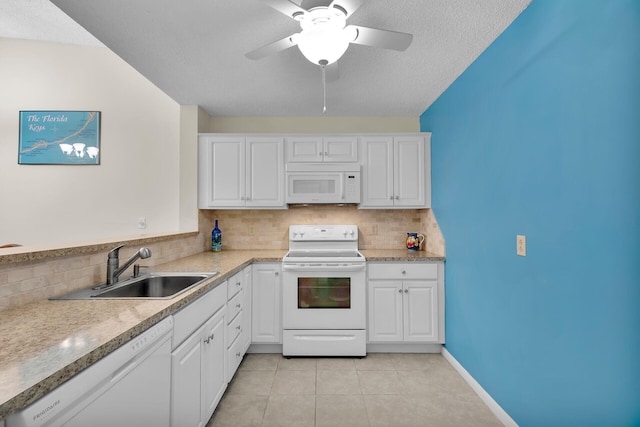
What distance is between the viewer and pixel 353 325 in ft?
8.93

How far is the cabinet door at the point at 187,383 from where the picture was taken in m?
1.35

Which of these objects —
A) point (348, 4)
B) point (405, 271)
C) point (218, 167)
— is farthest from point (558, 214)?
point (218, 167)

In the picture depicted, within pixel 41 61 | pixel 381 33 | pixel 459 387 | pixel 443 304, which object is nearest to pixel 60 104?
pixel 41 61

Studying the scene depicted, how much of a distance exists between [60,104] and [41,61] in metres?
0.55

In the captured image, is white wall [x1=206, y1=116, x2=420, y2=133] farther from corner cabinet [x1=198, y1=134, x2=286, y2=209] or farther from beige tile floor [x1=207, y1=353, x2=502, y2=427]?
beige tile floor [x1=207, y1=353, x2=502, y2=427]

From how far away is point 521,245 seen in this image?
167cm

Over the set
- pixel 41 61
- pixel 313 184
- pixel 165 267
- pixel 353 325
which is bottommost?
pixel 353 325

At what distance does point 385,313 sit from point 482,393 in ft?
3.03

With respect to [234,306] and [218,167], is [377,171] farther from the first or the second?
[234,306]

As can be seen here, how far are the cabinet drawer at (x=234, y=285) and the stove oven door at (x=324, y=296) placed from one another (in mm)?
446

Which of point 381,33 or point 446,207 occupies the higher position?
point 381,33

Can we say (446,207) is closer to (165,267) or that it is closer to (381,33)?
(381,33)

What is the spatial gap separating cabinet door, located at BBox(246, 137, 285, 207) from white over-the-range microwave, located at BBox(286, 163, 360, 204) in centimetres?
13

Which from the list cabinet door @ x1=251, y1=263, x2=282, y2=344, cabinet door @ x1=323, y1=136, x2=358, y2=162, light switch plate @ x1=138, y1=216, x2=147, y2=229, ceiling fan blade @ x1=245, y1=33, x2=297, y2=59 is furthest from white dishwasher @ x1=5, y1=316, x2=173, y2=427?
light switch plate @ x1=138, y1=216, x2=147, y2=229
